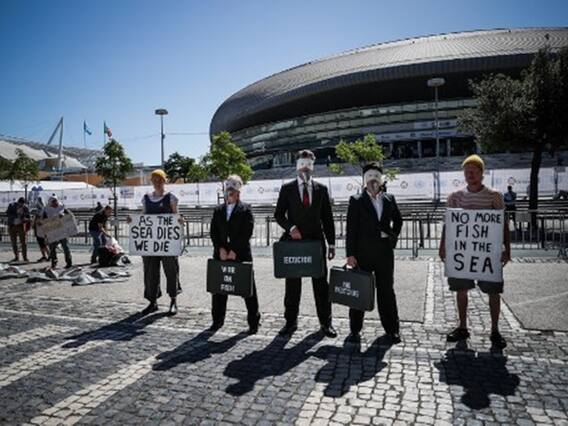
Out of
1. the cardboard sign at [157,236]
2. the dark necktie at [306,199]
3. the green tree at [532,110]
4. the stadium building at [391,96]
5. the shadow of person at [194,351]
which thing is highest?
the stadium building at [391,96]

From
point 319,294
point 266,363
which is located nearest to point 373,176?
point 319,294

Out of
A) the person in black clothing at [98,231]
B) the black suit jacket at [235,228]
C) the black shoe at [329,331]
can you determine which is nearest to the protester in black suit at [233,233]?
the black suit jacket at [235,228]

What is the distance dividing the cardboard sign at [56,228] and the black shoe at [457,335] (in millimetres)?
9221

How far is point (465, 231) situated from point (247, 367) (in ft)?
9.32

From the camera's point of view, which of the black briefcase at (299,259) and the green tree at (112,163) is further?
the green tree at (112,163)

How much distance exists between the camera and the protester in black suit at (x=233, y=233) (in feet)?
17.5

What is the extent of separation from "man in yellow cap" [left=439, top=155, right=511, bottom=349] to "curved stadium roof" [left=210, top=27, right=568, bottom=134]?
6396cm

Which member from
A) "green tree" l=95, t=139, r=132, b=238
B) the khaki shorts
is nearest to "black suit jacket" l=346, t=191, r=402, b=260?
the khaki shorts

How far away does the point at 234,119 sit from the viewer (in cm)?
8675

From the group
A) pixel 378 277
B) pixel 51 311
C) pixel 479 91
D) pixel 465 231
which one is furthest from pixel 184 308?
pixel 479 91

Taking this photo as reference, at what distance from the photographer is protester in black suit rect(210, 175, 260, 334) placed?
5.34 metres

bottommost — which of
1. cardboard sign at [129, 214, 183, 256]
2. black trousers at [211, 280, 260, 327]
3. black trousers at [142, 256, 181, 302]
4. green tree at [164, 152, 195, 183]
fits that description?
black trousers at [211, 280, 260, 327]

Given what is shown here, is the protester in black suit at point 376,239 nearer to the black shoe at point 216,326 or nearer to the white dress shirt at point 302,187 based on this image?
the white dress shirt at point 302,187

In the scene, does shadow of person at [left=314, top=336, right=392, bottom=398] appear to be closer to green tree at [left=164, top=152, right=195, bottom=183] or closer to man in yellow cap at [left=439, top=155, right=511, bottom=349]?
man in yellow cap at [left=439, top=155, right=511, bottom=349]
